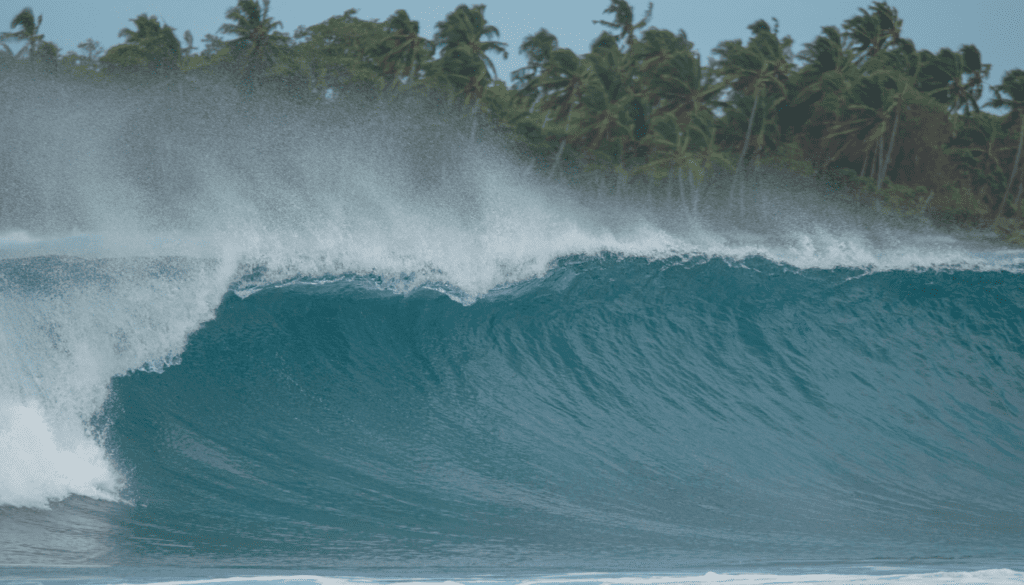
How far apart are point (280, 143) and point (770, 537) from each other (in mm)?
19062

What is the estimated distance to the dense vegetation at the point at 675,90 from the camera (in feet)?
111

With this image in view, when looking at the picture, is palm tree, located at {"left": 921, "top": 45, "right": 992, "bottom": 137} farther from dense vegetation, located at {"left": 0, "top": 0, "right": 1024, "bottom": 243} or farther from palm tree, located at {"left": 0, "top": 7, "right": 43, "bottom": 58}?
palm tree, located at {"left": 0, "top": 7, "right": 43, "bottom": 58}

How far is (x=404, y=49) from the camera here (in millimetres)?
35375

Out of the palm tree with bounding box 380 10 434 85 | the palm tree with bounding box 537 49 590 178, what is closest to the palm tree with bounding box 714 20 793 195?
the palm tree with bounding box 537 49 590 178

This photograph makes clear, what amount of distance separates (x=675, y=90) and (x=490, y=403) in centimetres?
3181

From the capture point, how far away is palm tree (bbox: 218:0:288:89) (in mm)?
33938

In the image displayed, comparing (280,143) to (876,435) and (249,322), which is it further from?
(876,435)

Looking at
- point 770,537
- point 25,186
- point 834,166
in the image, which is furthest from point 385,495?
point 834,166

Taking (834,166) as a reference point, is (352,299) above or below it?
below

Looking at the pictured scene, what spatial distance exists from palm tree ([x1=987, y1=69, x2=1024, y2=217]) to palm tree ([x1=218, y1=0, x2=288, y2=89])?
3615cm

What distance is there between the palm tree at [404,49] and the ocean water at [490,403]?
23.5 meters

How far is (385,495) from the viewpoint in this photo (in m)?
6.04

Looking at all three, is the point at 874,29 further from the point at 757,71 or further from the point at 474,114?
the point at 474,114

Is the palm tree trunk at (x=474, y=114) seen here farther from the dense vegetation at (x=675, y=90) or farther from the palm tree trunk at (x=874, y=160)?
the palm tree trunk at (x=874, y=160)
